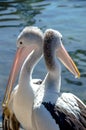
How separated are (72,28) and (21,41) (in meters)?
4.70

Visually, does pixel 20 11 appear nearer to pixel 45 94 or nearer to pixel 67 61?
pixel 67 61

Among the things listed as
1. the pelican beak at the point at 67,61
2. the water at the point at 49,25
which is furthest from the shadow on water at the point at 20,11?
the pelican beak at the point at 67,61

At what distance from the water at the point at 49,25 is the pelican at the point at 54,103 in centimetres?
202

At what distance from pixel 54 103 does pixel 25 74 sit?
0.75m

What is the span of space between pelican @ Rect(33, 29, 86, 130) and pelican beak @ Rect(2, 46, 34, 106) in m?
0.41

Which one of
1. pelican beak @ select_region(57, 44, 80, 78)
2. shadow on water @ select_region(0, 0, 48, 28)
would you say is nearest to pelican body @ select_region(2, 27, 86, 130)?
pelican beak @ select_region(57, 44, 80, 78)

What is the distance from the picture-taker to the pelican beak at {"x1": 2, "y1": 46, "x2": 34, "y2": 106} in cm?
622

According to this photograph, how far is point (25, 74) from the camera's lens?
20.5 ft

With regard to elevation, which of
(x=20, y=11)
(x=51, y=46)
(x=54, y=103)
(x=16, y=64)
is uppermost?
(x=51, y=46)

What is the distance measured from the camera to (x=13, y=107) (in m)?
6.37

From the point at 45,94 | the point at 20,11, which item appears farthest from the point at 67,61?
the point at 20,11

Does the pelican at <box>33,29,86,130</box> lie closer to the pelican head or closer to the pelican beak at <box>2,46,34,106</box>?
the pelican head

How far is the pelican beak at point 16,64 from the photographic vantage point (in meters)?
6.22

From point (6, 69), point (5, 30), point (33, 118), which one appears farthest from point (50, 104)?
point (5, 30)
